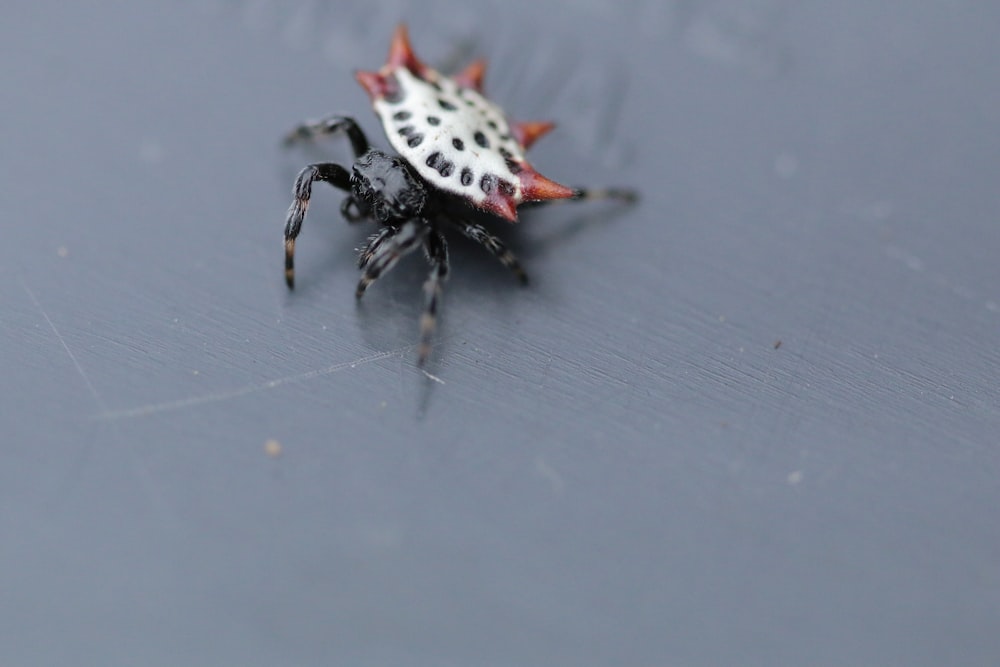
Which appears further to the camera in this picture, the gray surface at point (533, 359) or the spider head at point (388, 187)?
the spider head at point (388, 187)

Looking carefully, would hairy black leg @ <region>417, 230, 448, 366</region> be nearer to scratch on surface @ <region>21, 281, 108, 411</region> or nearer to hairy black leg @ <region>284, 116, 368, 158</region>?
hairy black leg @ <region>284, 116, 368, 158</region>

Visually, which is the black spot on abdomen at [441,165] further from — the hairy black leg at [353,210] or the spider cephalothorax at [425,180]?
the hairy black leg at [353,210]

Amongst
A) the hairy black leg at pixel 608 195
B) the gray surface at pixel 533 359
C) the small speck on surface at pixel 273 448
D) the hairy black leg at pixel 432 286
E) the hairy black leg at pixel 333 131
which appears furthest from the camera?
the hairy black leg at pixel 608 195

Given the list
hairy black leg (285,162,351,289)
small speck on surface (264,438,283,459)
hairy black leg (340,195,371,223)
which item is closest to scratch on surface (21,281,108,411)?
small speck on surface (264,438,283,459)

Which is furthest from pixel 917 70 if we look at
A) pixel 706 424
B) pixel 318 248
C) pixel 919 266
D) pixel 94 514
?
pixel 94 514

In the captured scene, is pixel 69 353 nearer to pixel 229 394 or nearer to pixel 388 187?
pixel 229 394

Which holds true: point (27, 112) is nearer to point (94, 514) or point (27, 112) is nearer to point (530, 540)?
point (94, 514)

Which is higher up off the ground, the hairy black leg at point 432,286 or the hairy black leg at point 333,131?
the hairy black leg at point 333,131

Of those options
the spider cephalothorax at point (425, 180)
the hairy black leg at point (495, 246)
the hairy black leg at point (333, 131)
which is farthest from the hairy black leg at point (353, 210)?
the hairy black leg at point (495, 246)
